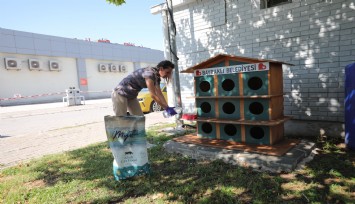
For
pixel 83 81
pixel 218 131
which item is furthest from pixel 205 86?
pixel 83 81

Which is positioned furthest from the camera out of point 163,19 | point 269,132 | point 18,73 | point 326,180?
point 18,73

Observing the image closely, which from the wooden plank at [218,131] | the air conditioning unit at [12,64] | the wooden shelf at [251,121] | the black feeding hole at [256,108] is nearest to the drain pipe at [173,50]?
the wooden plank at [218,131]

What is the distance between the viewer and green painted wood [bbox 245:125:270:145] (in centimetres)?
432

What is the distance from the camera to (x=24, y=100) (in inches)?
901

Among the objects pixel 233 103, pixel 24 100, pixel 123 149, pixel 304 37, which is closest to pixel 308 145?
pixel 233 103

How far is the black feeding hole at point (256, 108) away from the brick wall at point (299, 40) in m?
1.41

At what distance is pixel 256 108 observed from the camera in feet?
15.4

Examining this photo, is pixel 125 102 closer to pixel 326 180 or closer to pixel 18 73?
pixel 326 180

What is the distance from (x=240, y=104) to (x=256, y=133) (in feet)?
2.09

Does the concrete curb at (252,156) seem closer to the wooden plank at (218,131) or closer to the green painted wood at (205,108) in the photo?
the wooden plank at (218,131)

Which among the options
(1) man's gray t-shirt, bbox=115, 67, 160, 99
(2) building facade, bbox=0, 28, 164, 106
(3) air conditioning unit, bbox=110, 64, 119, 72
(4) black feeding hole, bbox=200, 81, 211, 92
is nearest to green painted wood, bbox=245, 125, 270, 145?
(4) black feeding hole, bbox=200, 81, 211, 92

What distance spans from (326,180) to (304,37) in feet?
10.3

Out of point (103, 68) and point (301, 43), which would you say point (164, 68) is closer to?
point (301, 43)

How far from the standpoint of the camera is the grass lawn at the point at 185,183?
3.03m
